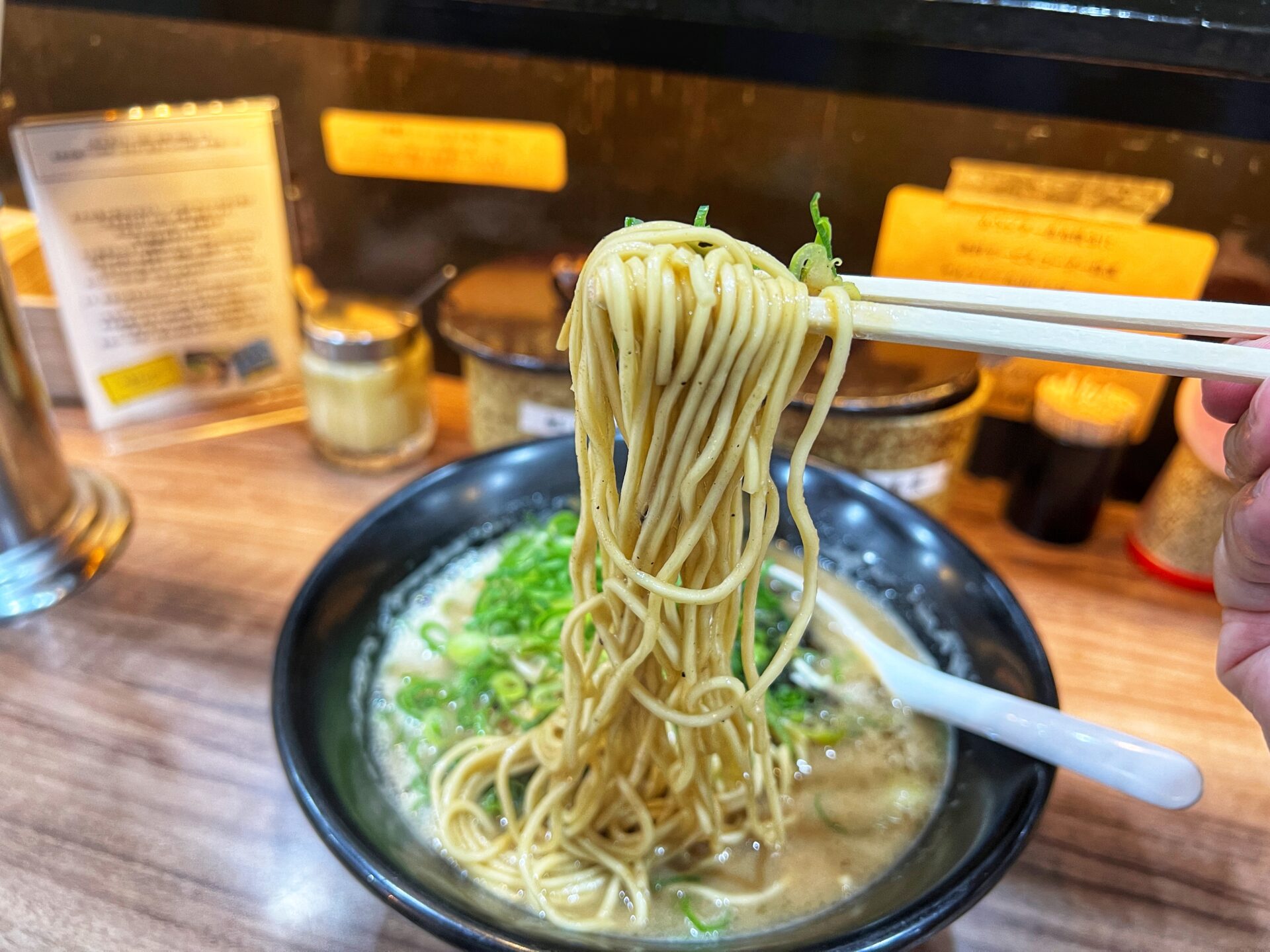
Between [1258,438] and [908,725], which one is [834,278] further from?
[908,725]

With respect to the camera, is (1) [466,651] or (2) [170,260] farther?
(2) [170,260]

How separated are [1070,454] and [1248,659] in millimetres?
533

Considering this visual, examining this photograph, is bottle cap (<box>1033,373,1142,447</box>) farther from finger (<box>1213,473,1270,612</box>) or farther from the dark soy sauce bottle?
finger (<box>1213,473,1270,612</box>)

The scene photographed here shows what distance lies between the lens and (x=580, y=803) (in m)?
0.89

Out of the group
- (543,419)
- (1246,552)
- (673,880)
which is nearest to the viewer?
(1246,552)

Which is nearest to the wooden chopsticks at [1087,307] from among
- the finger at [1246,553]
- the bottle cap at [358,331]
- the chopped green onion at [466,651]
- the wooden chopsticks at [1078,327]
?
the wooden chopsticks at [1078,327]

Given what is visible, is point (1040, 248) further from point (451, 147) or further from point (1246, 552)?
point (451, 147)

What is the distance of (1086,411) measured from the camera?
127 centimetres

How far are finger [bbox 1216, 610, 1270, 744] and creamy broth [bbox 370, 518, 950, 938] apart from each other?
0.30 meters

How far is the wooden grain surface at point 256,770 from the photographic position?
865 millimetres

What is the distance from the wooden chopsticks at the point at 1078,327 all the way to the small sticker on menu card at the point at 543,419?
742mm

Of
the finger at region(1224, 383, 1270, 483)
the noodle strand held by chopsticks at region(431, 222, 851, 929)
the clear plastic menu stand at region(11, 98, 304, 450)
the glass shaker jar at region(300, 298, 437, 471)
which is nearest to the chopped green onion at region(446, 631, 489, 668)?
the noodle strand held by chopsticks at region(431, 222, 851, 929)

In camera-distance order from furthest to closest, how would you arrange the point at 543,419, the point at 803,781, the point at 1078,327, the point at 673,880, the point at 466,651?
the point at 543,419, the point at 466,651, the point at 803,781, the point at 673,880, the point at 1078,327

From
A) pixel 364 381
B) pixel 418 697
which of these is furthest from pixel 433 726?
pixel 364 381
